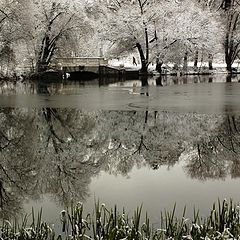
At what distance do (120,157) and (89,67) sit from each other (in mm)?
44014

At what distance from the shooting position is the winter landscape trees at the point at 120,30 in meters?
45.9


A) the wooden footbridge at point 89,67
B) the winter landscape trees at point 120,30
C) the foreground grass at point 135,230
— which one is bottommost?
the foreground grass at point 135,230

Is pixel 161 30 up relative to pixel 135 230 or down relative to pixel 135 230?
up

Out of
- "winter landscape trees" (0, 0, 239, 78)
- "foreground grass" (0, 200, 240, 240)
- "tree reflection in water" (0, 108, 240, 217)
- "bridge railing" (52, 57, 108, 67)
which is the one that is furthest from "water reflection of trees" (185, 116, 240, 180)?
"bridge railing" (52, 57, 108, 67)

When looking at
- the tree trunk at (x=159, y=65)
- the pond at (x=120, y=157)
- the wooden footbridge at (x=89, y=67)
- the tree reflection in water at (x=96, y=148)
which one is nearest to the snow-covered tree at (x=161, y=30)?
the tree trunk at (x=159, y=65)

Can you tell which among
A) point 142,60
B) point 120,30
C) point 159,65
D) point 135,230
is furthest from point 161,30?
point 135,230

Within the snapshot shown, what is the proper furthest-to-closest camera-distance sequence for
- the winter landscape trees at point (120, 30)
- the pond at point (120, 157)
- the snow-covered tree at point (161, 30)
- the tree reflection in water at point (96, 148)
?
the snow-covered tree at point (161, 30) → the winter landscape trees at point (120, 30) → the tree reflection in water at point (96, 148) → the pond at point (120, 157)

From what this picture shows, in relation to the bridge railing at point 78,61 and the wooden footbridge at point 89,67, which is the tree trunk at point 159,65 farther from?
the bridge railing at point 78,61

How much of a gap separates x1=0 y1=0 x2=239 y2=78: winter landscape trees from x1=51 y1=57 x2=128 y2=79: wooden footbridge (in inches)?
42.7

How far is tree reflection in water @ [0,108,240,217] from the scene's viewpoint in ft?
33.4

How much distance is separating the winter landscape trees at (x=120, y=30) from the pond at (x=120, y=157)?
81.8 feet

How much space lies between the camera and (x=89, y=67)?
55.9 meters

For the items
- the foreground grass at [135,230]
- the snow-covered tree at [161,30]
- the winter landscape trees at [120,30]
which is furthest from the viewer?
the snow-covered tree at [161,30]

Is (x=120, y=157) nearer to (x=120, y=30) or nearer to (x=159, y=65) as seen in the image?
(x=120, y=30)
